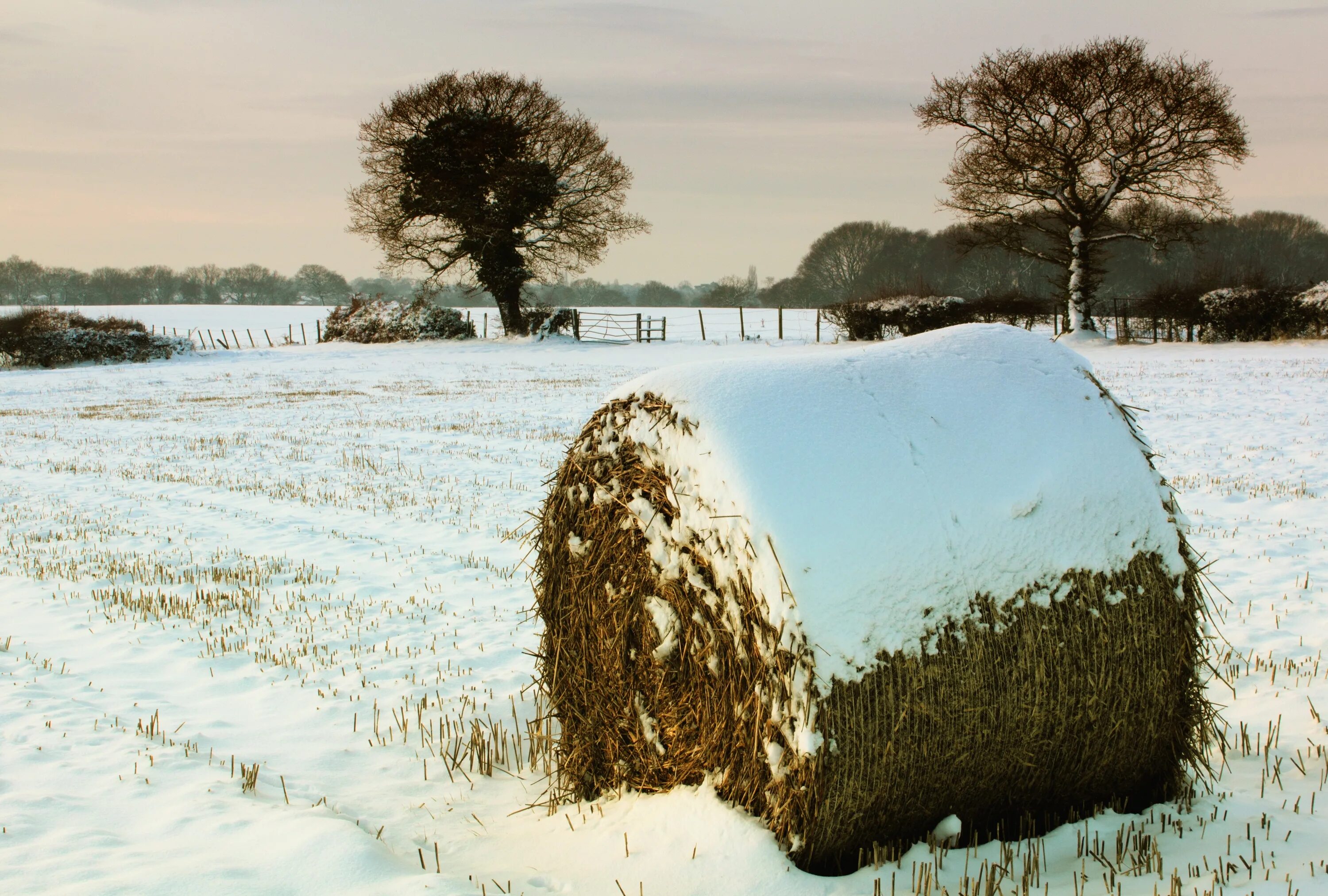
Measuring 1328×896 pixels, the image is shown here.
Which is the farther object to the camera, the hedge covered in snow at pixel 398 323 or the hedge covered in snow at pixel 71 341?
the hedge covered in snow at pixel 398 323

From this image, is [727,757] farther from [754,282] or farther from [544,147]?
[754,282]

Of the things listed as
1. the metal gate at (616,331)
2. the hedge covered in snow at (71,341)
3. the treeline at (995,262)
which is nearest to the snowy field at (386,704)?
the hedge covered in snow at (71,341)

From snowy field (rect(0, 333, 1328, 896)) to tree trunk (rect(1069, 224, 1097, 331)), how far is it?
76.5 feet

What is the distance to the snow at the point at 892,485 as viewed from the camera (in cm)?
323

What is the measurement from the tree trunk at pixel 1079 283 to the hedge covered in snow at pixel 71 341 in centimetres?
3641

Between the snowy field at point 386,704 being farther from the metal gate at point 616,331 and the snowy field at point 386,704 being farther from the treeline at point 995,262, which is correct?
the treeline at point 995,262

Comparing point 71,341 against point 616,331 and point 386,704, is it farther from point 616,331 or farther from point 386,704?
point 386,704

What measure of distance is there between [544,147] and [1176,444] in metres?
35.2

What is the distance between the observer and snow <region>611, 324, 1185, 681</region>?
10.6 ft

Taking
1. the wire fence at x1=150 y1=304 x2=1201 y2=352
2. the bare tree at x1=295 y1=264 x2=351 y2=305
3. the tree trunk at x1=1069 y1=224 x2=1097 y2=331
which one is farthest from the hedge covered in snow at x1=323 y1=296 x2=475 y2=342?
the bare tree at x1=295 y1=264 x2=351 y2=305

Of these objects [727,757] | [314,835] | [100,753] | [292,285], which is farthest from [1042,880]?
[292,285]

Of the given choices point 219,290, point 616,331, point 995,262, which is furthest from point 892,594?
point 219,290

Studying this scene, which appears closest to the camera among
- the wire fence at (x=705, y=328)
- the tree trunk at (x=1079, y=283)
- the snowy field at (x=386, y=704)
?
the snowy field at (x=386, y=704)

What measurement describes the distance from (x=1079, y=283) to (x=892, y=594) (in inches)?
1411
